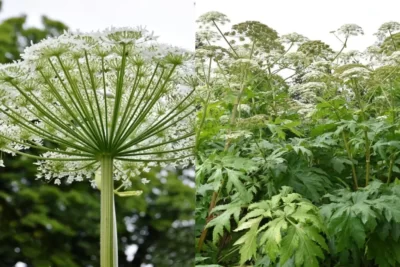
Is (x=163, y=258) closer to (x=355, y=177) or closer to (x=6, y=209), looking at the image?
(x=6, y=209)

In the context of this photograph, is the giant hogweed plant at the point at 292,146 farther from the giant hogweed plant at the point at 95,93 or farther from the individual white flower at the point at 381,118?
the giant hogweed plant at the point at 95,93

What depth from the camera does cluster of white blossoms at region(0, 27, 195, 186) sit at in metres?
0.97

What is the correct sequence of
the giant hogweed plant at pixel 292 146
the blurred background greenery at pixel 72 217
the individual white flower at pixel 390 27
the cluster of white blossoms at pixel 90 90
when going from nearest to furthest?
the cluster of white blossoms at pixel 90 90
the giant hogweed plant at pixel 292 146
the blurred background greenery at pixel 72 217
the individual white flower at pixel 390 27

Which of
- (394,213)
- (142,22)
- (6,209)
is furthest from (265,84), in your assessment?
(6,209)

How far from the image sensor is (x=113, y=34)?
961 millimetres

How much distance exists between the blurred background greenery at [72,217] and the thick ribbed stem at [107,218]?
0.40 m

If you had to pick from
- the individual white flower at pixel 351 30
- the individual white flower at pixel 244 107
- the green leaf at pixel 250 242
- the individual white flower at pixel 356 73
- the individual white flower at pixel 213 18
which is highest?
the individual white flower at pixel 213 18

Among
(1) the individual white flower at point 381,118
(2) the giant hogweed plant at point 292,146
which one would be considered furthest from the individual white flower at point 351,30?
(1) the individual white flower at point 381,118

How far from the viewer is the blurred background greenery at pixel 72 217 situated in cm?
139

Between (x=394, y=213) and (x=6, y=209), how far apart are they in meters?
0.89

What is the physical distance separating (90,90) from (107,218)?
239mm

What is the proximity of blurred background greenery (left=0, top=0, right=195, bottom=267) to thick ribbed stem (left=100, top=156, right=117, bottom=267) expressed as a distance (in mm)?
401

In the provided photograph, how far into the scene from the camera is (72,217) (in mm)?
1422

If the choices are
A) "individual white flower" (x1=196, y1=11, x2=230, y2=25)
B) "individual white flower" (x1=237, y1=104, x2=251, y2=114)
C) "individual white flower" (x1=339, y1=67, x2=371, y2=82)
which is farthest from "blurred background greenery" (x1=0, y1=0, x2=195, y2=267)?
"individual white flower" (x1=339, y1=67, x2=371, y2=82)
